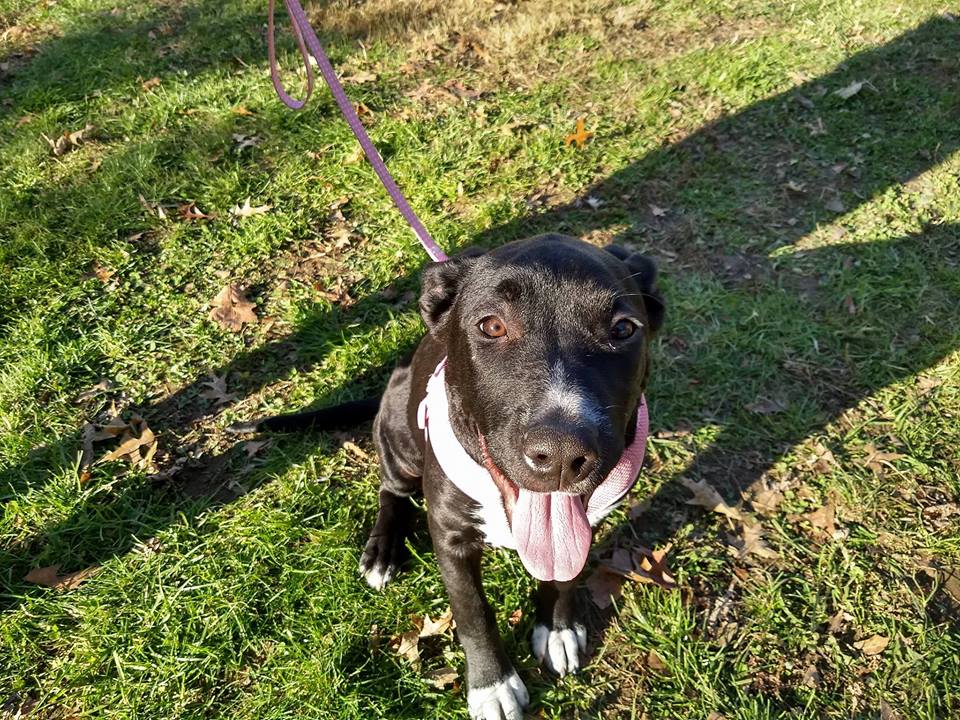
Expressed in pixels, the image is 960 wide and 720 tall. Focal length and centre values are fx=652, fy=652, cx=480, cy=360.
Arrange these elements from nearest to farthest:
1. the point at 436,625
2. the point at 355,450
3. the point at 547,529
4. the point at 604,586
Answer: the point at 547,529, the point at 436,625, the point at 604,586, the point at 355,450

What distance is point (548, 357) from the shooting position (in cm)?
218

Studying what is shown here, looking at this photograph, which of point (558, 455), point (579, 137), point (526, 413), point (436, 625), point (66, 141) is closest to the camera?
point (558, 455)

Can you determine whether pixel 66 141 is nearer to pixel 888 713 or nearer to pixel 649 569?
pixel 649 569

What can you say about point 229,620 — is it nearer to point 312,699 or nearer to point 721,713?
point 312,699

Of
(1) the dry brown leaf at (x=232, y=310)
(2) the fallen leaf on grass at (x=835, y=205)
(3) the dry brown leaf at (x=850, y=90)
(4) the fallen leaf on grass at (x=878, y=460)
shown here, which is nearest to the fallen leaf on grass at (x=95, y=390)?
(1) the dry brown leaf at (x=232, y=310)

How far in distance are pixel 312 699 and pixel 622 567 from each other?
5.14ft

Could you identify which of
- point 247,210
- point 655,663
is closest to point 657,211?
point 247,210

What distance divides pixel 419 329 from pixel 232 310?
138 cm

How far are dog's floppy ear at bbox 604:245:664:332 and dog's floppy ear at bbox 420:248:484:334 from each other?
2.13 ft

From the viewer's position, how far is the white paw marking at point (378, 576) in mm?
3221

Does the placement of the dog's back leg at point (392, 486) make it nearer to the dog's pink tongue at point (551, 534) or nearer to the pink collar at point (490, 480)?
the pink collar at point (490, 480)

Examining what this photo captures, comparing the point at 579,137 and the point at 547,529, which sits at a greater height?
the point at 547,529

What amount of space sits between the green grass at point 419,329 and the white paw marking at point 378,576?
0.05 m

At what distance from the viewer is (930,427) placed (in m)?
3.86
